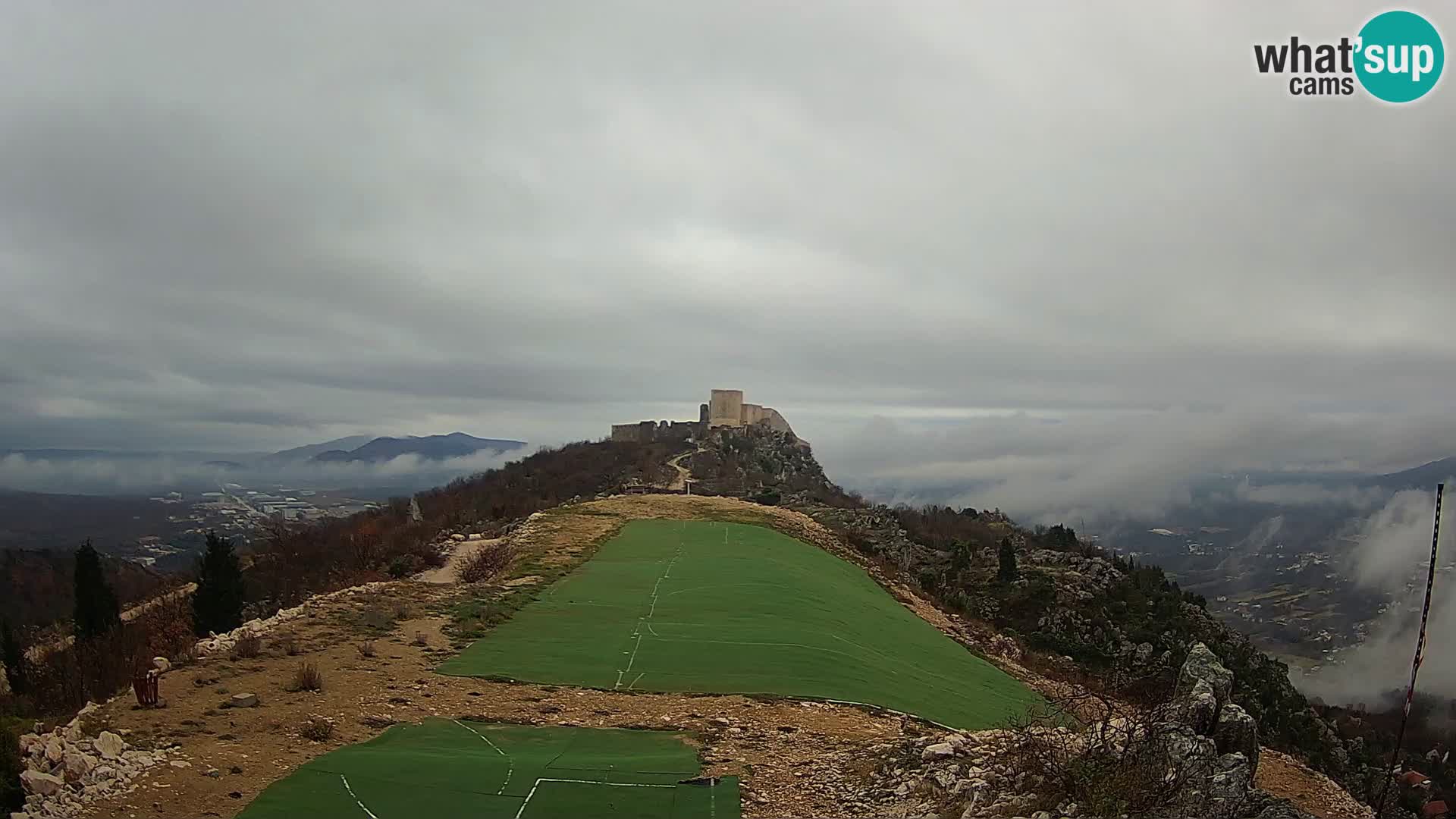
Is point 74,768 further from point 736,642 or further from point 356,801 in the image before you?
point 736,642

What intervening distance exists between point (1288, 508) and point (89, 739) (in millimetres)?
200846

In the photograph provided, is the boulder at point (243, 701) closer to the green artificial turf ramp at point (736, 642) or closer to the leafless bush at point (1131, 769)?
the green artificial turf ramp at point (736, 642)

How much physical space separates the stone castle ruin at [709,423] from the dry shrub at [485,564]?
62.9 metres

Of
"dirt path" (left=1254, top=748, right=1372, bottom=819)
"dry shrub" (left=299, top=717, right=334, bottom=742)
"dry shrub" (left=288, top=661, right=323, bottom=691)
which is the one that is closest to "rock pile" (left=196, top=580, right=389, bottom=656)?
"dry shrub" (left=288, top=661, right=323, bottom=691)

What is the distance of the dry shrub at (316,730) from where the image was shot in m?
9.77

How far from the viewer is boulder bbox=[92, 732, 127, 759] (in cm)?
823

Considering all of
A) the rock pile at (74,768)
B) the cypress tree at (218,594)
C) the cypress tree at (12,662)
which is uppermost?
the rock pile at (74,768)

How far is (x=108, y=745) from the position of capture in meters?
8.38

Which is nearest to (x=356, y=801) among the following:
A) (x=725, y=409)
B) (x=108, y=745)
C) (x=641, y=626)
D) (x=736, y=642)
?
(x=108, y=745)

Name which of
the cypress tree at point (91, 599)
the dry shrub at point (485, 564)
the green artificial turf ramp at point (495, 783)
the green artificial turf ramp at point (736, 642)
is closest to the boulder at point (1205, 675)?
the green artificial turf ramp at point (736, 642)

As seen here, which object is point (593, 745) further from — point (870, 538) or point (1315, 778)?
point (870, 538)

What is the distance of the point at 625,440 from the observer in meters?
95.1

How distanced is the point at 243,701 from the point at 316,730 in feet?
5.72

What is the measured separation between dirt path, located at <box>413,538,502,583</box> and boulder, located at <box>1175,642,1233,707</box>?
62.3 feet
